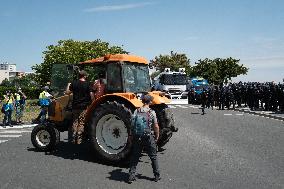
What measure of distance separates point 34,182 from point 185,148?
5046mm

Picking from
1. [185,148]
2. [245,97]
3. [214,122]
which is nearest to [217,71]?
[245,97]

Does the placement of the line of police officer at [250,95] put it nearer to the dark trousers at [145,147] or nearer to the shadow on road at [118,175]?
the shadow on road at [118,175]

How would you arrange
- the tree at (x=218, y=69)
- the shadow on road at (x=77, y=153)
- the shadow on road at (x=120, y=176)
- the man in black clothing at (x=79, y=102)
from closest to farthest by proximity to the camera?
the shadow on road at (x=120, y=176) → the shadow on road at (x=77, y=153) → the man in black clothing at (x=79, y=102) → the tree at (x=218, y=69)

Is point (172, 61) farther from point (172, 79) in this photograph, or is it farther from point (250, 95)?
point (250, 95)

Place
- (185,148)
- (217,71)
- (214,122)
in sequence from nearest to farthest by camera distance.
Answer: (185,148)
(214,122)
(217,71)

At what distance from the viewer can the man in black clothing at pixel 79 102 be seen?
931cm

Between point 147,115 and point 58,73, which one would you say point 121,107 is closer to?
point 147,115

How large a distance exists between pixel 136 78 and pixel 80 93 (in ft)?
5.02

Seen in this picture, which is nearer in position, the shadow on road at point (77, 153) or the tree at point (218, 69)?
the shadow on road at point (77, 153)

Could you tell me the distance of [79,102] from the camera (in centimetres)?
959

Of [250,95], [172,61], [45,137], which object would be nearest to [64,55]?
[250,95]

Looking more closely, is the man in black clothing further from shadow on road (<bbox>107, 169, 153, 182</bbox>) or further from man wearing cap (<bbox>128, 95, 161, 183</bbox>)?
man wearing cap (<bbox>128, 95, 161, 183</bbox>)

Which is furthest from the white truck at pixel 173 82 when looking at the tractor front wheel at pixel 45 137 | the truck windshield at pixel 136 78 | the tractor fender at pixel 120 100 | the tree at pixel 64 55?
the tractor fender at pixel 120 100

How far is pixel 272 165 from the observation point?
8.74 meters
